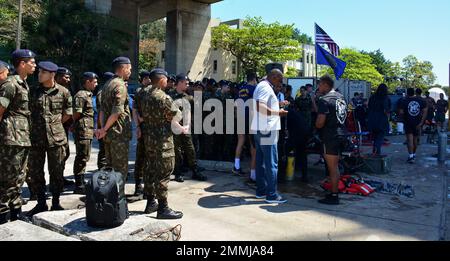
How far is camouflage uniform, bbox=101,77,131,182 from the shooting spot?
4.73 meters

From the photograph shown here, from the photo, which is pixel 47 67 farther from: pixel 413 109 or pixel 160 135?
pixel 413 109

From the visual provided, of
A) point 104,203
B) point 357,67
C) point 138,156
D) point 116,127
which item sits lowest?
point 104,203

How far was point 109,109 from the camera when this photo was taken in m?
4.82

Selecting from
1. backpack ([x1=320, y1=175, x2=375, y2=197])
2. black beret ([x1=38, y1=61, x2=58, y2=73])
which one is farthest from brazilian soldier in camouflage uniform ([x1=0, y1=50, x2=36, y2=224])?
backpack ([x1=320, y1=175, x2=375, y2=197])

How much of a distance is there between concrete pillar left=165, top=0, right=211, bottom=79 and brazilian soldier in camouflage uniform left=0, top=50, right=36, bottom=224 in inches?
936

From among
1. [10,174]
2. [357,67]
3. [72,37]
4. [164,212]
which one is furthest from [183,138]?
[357,67]

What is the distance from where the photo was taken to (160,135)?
4.55 m

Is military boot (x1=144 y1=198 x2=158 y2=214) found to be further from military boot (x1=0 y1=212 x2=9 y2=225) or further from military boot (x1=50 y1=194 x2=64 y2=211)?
military boot (x1=0 y1=212 x2=9 y2=225)

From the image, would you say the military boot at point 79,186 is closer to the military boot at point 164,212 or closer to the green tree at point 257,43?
the military boot at point 164,212

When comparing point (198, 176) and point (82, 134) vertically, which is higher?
point (82, 134)

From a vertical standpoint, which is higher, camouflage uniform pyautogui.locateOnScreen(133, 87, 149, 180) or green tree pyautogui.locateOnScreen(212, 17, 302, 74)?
green tree pyautogui.locateOnScreen(212, 17, 302, 74)

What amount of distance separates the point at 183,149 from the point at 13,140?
301 cm
